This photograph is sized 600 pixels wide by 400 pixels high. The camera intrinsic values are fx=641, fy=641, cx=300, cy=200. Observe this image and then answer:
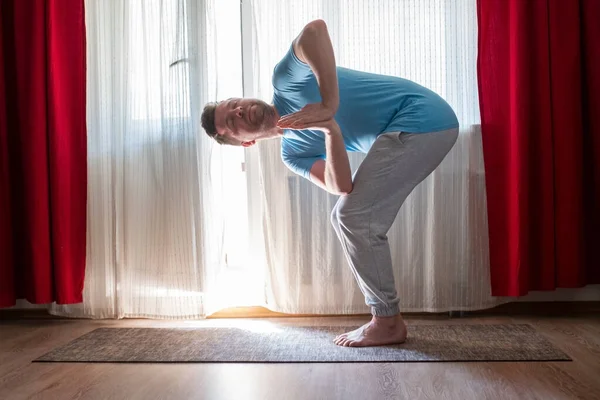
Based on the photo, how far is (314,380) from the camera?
1.85 metres

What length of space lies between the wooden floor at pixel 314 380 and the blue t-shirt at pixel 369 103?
804 mm

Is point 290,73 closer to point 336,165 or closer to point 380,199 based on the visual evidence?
point 336,165

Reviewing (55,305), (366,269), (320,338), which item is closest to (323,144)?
(366,269)

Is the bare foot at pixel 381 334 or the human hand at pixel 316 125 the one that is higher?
the human hand at pixel 316 125

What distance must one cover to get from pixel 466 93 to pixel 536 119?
0.31 meters

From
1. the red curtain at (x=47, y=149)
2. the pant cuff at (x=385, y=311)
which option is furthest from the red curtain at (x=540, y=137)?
the red curtain at (x=47, y=149)

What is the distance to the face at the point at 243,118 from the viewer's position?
2.23 m

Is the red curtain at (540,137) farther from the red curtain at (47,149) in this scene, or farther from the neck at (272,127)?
the red curtain at (47,149)

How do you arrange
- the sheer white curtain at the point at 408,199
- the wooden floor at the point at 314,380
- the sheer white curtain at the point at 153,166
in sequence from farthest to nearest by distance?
the sheer white curtain at the point at 153,166, the sheer white curtain at the point at 408,199, the wooden floor at the point at 314,380

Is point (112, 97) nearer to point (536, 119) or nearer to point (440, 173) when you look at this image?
point (440, 173)

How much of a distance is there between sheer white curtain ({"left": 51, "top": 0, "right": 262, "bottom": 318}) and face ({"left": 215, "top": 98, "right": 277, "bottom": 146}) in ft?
2.17

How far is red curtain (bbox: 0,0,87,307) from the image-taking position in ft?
9.57

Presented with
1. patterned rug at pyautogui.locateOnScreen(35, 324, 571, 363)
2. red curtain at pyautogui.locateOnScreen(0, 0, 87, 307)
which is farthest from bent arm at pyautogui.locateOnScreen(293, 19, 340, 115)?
red curtain at pyautogui.locateOnScreen(0, 0, 87, 307)

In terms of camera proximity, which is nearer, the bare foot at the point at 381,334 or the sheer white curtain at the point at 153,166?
the bare foot at the point at 381,334
